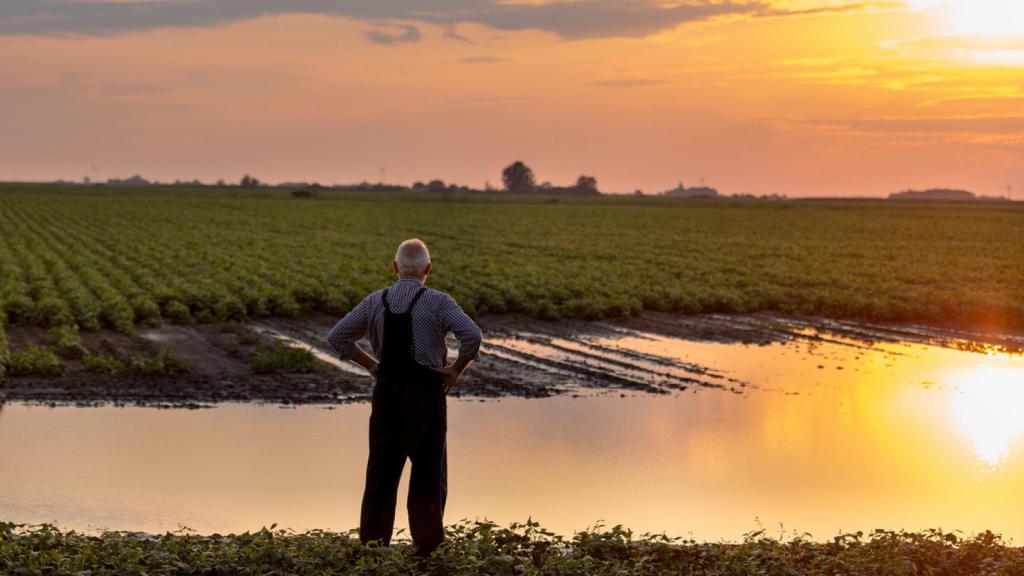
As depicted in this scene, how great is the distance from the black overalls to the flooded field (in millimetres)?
2155

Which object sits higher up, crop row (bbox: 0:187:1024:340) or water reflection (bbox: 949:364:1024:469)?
crop row (bbox: 0:187:1024:340)

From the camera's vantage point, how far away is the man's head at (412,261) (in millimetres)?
7531

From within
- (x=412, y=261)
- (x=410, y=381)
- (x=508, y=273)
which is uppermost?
(x=412, y=261)

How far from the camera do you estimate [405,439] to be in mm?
7660

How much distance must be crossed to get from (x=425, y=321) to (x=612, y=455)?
5535 mm

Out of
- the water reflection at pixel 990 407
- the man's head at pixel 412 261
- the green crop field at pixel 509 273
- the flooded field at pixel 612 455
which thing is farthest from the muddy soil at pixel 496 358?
the man's head at pixel 412 261

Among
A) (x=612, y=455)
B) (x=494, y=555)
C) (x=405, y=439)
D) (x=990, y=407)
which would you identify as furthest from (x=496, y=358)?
(x=494, y=555)

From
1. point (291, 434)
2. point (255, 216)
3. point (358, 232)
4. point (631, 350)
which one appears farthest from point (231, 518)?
point (255, 216)

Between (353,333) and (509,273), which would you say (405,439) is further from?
(509,273)

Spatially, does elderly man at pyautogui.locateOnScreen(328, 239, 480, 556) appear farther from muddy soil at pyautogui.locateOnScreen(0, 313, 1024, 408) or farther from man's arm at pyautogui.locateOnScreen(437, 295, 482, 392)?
muddy soil at pyautogui.locateOnScreen(0, 313, 1024, 408)

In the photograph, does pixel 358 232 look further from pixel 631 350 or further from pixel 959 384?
pixel 959 384

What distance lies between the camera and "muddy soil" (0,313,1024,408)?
1558cm

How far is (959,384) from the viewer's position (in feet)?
58.2

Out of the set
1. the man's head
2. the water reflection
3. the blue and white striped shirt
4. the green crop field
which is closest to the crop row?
the green crop field
